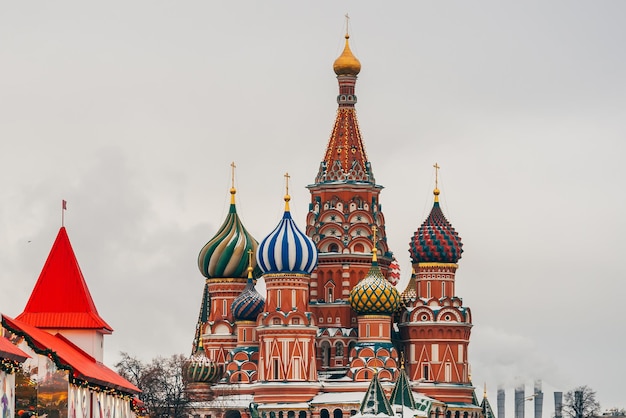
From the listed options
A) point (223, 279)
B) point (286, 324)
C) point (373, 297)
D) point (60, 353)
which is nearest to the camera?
point (60, 353)

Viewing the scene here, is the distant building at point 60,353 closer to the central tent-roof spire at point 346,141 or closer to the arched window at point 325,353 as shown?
the arched window at point 325,353

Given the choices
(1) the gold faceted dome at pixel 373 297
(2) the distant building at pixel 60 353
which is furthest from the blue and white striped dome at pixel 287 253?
(2) the distant building at pixel 60 353

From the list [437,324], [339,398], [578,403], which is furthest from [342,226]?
[578,403]

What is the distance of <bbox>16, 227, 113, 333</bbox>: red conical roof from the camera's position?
5716cm

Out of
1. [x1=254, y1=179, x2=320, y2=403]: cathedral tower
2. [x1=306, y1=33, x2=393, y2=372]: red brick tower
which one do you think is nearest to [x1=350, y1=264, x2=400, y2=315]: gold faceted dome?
[x1=254, y1=179, x2=320, y2=403]: cathedral tower

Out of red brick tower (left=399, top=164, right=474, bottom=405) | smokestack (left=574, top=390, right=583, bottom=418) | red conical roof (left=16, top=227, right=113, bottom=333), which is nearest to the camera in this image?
red conical roof (left=16, top=227, right=113, bottom=333)

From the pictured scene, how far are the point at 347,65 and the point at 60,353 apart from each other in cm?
6032

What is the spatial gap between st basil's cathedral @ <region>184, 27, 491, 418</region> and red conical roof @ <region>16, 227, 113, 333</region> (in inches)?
1591

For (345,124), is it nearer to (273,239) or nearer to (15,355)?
(273,239)

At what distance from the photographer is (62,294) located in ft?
188

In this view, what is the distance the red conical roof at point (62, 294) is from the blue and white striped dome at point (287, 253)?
43.0 metres

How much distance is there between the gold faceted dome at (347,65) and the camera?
10719 centimetres

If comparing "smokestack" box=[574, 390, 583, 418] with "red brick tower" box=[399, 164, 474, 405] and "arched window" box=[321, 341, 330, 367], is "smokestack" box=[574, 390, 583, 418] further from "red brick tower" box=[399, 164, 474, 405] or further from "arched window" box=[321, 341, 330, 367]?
"arched window" box=[321, 341, 330, 367]

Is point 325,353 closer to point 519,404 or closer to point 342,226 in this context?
point 342,226
